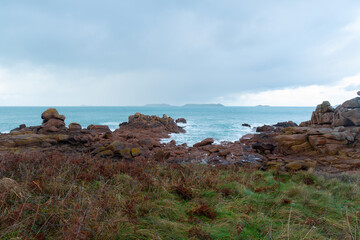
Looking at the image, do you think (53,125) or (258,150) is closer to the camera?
(258,150)

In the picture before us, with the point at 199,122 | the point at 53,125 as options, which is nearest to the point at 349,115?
the point at 53,125

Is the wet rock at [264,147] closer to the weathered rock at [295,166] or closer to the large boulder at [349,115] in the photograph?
the weathered rock at [295,166]

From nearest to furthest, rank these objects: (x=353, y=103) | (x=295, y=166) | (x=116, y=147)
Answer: (x=295, y=166) → (x=116, y=147) → (x=353, y=103)

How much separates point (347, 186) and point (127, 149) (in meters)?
11.5

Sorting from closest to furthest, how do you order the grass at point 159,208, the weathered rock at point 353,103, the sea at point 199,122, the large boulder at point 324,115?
the grass at point 159,208
the weathered rock at point 353,103
the large boulder at point 324,115
the sea at point 199,122

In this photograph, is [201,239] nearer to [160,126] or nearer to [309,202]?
[309,202]

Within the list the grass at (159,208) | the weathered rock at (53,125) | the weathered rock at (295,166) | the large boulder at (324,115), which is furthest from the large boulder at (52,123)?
the large boulder at (324,115)

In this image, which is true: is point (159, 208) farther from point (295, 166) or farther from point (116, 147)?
point (116, 147)

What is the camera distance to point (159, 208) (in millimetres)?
4285

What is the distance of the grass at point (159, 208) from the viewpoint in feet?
10.5

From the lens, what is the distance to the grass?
3.20m

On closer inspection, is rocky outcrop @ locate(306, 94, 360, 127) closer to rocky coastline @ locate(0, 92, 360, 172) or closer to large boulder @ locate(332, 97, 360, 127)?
large boulder @ locate(332, 97, 360, 127)

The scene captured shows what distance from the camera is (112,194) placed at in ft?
15.2

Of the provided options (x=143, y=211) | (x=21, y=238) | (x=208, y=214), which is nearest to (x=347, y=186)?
(x=208, y=214)
